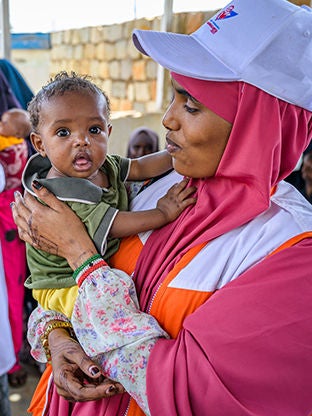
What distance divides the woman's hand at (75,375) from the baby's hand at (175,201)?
0.44 meters

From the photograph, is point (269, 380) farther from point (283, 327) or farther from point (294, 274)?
point (294, 274)

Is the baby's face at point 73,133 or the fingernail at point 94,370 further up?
the baby's face at point 73,133

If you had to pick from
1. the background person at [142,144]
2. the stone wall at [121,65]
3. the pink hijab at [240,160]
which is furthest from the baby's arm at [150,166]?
the stone wall at [121,65]

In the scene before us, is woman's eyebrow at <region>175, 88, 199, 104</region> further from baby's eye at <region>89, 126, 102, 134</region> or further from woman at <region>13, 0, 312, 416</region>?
baby's eye at <region>89, 126, 102, 134</region>

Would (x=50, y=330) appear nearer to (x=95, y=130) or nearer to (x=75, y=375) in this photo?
(x=75, y=375)

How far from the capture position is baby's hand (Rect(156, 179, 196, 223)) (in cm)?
136

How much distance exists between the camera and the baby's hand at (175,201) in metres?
1.36

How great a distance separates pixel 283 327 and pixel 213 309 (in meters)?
0.16

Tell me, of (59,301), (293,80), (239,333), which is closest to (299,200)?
(293,80)

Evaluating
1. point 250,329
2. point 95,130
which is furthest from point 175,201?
point 250,329

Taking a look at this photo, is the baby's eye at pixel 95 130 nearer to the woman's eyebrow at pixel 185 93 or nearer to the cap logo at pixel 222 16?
the woman's eyebrow at pixel 185 93

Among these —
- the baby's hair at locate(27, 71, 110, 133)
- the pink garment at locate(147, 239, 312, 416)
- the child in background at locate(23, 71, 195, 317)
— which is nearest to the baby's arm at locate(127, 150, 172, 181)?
the child in background at locate(23, 71, 195, 317)

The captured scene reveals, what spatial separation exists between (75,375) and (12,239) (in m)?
2.16

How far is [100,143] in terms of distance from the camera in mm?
1475
